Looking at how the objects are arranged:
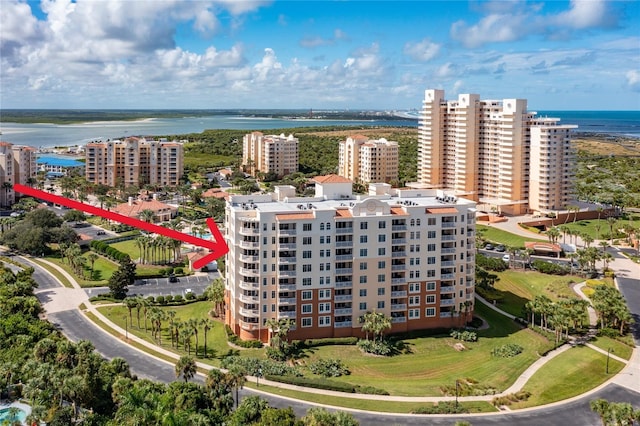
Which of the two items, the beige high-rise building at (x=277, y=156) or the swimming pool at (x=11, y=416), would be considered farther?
the beige high-rise building at (x=277, y=156)

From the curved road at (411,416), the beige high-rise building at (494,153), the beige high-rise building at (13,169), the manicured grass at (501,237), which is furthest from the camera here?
the beige high-rise building at (13,169)

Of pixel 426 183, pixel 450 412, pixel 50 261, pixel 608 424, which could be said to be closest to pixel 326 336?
pixel 450 412

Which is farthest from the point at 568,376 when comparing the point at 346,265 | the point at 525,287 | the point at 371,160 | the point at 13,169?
the point at 13,169

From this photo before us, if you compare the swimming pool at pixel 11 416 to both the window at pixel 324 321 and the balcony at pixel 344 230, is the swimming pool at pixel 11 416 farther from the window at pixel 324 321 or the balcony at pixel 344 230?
the balcony at pixel 344 230

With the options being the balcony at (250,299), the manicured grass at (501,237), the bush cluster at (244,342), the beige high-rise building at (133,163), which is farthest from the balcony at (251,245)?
the beige high-rise building at (133,163)

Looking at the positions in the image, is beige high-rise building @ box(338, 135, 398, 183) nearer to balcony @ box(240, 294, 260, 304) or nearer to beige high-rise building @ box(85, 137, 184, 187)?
beige high-rise building @ box(85, 137, 184, 187)

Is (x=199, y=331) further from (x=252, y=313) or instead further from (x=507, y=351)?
(x=507, y=351)
